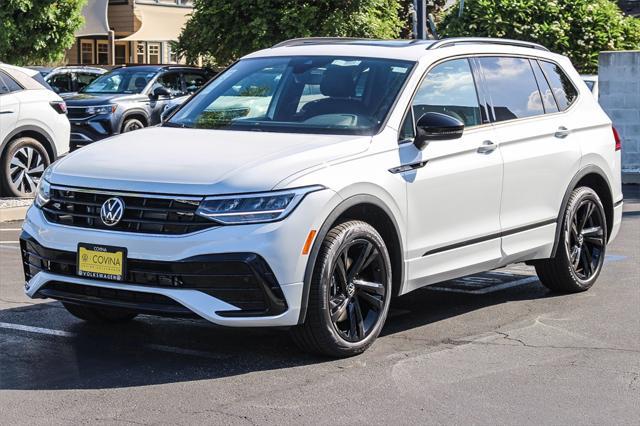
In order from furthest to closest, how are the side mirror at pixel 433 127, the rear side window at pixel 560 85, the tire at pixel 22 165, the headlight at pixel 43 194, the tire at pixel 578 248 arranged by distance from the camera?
the tire at pixel 22 165, the rear side window at pixel 560 85, the tire at pixel 578 248, the side mirror at pixel 433 127, the headlight at pixel 43 194

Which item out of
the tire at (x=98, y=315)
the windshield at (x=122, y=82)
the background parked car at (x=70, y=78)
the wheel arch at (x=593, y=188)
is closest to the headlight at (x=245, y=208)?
the tire at (x=98, y=315)

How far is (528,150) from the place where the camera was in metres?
8.16

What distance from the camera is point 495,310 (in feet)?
27.2

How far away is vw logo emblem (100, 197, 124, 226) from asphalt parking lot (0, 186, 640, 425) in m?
0.77

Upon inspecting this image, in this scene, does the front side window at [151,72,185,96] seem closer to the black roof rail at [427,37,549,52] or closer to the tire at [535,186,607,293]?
the black roof rail at [427,37,549,52]

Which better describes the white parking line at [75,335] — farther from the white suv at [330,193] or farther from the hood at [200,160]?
the hood at [200,160]

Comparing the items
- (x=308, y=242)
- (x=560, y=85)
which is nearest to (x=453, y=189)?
(x=308, y=242)

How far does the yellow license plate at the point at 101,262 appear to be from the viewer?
6.33m

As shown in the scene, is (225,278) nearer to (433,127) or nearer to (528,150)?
(433,127)

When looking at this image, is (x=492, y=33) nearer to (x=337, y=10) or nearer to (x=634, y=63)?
(x=634, y=63)

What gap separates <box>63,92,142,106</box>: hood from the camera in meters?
20.9

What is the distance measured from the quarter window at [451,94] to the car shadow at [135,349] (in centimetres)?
131

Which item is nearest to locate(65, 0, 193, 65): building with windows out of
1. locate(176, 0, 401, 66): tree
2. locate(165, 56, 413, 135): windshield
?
locate(176, 0, 401, 66): tree

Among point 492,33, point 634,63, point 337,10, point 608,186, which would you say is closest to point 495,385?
point 608,186
